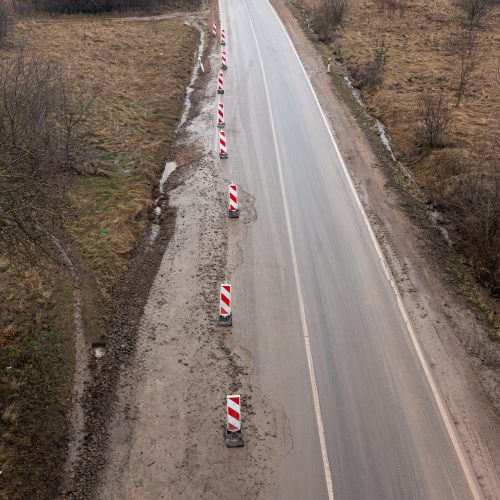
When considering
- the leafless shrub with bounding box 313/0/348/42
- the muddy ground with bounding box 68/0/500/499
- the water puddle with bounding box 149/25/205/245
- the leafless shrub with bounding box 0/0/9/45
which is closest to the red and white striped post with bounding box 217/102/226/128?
the water puddle with bounding box 149/25/205/245

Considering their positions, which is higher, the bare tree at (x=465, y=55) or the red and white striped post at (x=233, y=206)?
the bare tree at (x=465, y=55)

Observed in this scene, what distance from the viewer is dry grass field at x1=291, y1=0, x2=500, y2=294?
65.2 feet

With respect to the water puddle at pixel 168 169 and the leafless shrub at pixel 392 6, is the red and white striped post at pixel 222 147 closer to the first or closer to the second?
the water puddle at pixel 168 169

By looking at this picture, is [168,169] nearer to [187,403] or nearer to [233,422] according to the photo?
[187,403]

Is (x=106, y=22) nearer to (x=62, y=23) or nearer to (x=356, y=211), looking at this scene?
(x=62, y=23)

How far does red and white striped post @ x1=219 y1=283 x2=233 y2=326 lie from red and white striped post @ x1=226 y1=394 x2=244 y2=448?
3185 millimetres

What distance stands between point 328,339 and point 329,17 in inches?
1378

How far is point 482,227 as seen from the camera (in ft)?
50.8

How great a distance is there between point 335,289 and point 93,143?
46.8ft

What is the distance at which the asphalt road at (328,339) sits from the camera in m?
10.1

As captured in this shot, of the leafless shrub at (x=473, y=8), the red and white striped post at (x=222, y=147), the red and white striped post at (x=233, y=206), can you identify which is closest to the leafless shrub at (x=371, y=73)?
the leafless shrub at (x=473, y=8)

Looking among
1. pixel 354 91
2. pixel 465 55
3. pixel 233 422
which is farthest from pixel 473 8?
pixel 233 422

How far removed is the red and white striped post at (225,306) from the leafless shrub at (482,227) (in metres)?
8.32

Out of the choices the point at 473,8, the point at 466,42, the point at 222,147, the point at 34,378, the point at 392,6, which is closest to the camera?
the point at 34,378
